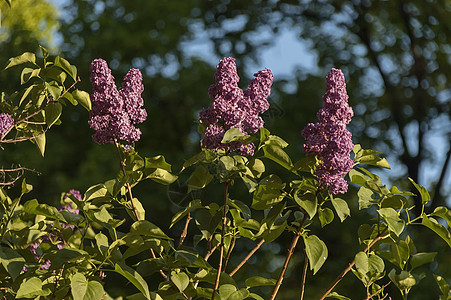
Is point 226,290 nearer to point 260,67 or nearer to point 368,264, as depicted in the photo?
point 368,264

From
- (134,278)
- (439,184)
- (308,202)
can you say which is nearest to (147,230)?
(134,278)

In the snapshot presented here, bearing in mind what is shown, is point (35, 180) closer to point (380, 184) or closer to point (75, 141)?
point (75, 141)

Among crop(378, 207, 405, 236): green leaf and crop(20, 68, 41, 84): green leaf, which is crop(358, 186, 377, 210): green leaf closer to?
Result: crop(378, 207, 405, 236): green leaf

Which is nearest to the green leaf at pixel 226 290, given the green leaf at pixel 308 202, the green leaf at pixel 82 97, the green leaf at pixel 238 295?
the green leaf at pixel 238 295

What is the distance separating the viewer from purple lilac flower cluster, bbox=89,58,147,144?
2223 millimetres

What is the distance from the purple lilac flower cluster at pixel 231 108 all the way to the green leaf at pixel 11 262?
0.74 metres

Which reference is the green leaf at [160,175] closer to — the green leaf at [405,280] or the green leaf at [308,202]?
the green leaf at [308,202]

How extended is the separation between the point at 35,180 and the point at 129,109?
32.7ft

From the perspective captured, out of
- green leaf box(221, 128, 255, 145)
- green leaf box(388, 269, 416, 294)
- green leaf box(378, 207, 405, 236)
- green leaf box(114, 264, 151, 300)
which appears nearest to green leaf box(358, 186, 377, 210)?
green leaf box(378, 207, 405, 236)

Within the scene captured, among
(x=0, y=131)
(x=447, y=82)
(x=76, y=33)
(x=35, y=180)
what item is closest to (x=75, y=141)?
(x=35, y=180)

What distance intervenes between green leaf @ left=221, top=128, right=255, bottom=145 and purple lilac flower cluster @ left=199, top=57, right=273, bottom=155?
0.07 m

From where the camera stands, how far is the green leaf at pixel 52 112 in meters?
2.41

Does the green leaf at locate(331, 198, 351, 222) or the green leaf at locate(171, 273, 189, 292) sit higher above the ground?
the green leaf at locate(331, 198, 351, 222)

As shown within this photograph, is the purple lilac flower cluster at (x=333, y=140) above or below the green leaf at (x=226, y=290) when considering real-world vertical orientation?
above
